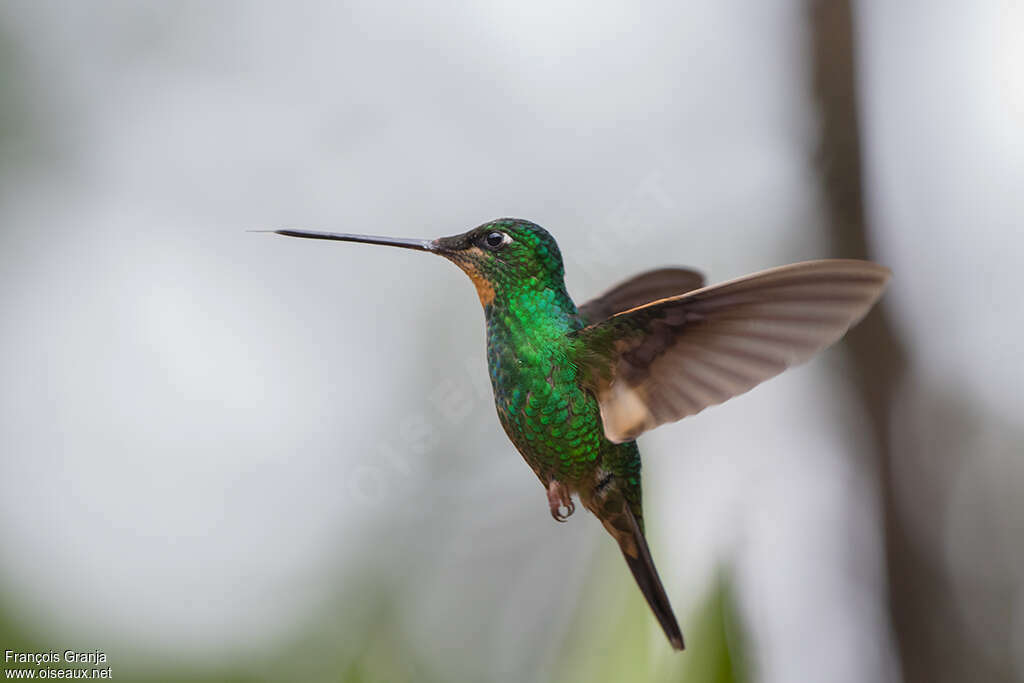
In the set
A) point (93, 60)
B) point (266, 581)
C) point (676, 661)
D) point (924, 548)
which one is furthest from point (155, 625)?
point (93, 60)

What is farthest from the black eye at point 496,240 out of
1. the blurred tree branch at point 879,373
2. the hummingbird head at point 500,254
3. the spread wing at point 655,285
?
the blurred tree branch at point 879,373

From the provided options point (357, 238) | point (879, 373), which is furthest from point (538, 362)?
point (879, 373)

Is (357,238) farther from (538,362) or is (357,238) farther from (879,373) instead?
(879,373)

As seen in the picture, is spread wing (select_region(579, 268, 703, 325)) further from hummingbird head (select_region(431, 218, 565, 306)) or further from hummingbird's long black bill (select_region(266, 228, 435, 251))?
hummingbird's long black bill (select_region(266, 228, 435, 251))

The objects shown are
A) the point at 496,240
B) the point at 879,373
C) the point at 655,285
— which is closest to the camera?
the point at 496,240

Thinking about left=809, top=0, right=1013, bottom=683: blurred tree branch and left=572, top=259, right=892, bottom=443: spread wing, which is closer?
left=572, top=259, right=892, bottom=443: spread wing

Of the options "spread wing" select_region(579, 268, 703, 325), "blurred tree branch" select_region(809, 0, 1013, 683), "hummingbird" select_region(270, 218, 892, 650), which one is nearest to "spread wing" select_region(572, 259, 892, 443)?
"hummingbird" select_region(270, 218, 892, 650)

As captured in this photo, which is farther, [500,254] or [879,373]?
[879,373]
